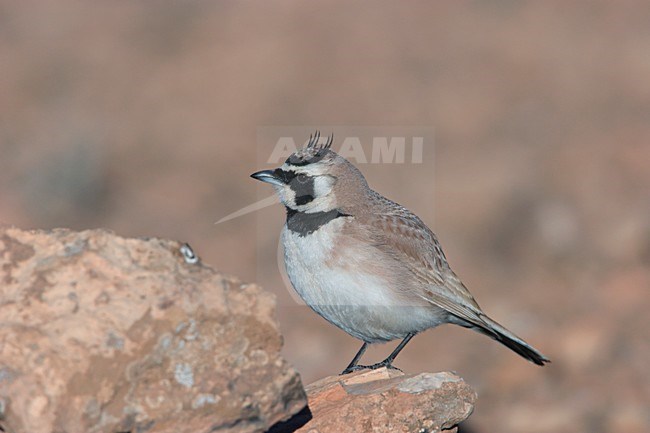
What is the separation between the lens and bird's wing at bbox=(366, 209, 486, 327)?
687cm

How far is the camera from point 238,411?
15.5 ft

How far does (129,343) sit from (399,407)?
1.86 meters

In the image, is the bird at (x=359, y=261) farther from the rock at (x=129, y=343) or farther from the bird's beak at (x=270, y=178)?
the rock at (x=129, y=343)

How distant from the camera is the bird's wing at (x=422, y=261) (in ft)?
22.5

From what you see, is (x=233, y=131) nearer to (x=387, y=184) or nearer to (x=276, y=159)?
(x=276, y=159)

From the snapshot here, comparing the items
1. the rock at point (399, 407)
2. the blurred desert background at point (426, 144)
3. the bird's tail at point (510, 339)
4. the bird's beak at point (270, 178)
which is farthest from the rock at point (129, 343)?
the blurred desert background at point (426, 144)

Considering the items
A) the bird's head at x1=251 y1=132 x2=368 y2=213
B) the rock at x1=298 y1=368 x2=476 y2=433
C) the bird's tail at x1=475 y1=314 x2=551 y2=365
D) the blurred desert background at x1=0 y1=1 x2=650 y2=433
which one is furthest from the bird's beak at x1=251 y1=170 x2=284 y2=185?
the blurred desert background at x1=0 y1=1 x2=650 y2=433

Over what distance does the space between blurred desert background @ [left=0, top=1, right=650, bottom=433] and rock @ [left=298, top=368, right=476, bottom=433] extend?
3875mm

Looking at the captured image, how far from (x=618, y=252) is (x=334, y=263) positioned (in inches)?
289

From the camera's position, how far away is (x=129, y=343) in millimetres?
4582

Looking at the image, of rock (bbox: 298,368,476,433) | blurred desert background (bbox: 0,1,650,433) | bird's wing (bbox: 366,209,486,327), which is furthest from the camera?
blurred desert background (bbox: 0,1,650,433)

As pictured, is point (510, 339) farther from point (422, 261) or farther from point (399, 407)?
point (399, 407)

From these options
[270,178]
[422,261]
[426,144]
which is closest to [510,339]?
[422,261]

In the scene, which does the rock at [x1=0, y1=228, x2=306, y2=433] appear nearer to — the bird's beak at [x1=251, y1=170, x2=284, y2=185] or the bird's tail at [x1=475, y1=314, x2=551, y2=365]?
the bird's beak at [x1=251, y1=170, x2=284, y2=185]
